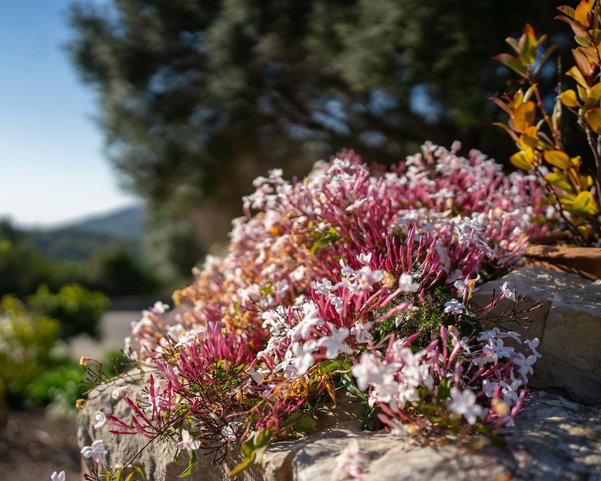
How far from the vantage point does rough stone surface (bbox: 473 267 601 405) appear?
1958 millimetres

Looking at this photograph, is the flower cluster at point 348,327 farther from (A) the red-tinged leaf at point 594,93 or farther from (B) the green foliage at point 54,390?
(B) the green foliage at point 54,390

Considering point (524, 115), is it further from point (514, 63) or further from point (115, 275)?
point (115, 275)

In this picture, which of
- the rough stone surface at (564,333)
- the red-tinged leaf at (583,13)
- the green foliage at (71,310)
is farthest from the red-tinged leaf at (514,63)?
the green foliage at (71,310)

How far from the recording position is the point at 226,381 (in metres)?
1.92

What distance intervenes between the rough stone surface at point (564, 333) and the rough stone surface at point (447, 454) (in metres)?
0.12

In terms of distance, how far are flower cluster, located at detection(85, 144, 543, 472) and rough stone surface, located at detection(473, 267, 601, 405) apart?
0.10 meters

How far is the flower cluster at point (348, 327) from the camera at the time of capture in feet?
5.01

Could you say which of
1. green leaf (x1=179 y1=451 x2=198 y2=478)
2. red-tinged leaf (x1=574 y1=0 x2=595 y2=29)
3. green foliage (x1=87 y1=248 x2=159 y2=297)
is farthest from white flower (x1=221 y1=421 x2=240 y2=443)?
green foliage (x1=87 y1=248 x2=159 y2=297)

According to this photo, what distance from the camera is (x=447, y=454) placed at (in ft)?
4.56

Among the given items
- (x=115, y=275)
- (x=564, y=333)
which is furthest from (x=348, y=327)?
(x=115, y=275)

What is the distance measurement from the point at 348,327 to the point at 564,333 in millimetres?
907

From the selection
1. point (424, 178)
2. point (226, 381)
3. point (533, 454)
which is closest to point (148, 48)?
point (424, 178)

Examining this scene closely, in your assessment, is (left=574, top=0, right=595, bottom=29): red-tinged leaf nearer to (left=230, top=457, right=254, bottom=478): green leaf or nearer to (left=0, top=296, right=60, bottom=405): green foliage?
(left=230, top=457, right=254, bottom=478): green leaf

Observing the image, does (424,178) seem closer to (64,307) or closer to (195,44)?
(64,307)
